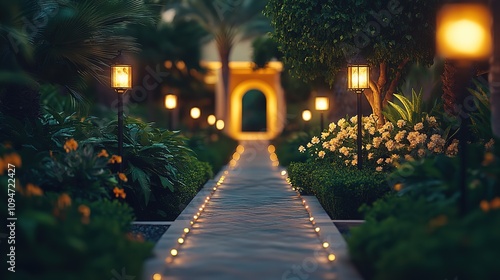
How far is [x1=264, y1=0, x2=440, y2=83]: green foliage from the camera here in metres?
17.2

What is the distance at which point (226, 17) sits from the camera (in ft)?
151

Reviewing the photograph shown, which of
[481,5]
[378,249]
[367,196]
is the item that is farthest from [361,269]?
[367,196]

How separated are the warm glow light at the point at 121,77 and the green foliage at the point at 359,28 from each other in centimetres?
458

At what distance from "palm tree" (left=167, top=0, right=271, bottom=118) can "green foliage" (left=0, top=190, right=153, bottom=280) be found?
37697 mm

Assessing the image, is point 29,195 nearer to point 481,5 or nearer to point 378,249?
point 378,249

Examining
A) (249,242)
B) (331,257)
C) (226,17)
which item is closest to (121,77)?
(249,242)

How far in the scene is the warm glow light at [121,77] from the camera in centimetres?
1419

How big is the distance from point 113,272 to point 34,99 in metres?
7.74

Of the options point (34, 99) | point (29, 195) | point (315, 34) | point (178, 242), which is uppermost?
point (315, 34)

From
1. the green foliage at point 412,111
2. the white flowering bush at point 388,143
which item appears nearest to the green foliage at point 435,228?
the white flowering bush at point 388,143

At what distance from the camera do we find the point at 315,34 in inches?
698

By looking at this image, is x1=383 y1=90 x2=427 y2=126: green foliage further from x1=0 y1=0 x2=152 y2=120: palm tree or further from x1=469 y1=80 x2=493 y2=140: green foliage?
x1=0 y1=0 x2=152 y2=120: palm tree

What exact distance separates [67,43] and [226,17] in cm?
3280

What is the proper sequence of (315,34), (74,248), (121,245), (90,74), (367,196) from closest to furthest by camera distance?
(74,248), (121,245), (367,196), (90,74), (315,34)
